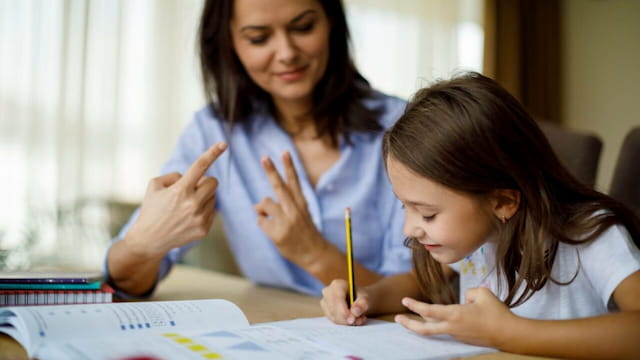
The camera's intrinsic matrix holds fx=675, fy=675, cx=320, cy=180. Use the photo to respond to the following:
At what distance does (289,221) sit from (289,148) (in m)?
0.35

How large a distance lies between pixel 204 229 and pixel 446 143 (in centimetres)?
51

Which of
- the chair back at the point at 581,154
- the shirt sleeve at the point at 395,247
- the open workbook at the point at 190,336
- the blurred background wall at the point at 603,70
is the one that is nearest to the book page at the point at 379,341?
the open workbook at the point at 190,336

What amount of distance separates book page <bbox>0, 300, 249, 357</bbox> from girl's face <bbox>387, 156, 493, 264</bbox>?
0.91ft

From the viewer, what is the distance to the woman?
1.30 meters

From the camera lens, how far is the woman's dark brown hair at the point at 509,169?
2.92 ft

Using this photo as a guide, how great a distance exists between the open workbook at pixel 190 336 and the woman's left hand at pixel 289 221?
341 mm

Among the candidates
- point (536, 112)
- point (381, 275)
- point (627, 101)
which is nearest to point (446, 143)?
point (381, 275)

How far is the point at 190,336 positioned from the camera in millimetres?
789

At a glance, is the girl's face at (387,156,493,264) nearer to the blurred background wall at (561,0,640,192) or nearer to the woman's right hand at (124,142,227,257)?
the woman's right hand at (124,142,227,257)

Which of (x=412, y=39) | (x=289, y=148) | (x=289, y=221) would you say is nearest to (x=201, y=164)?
(x=289, y=221)

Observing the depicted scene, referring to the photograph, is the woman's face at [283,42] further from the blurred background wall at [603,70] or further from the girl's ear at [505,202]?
Result: the blurred background wall at [603,70]

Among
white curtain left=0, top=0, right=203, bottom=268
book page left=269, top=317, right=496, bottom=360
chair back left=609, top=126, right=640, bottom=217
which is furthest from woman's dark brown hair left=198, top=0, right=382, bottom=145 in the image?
white curtain left=0, top=0, right=203, bottom=268

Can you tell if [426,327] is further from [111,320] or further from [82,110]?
[82,110]

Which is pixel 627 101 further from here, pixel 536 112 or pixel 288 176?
pixel 288 176
